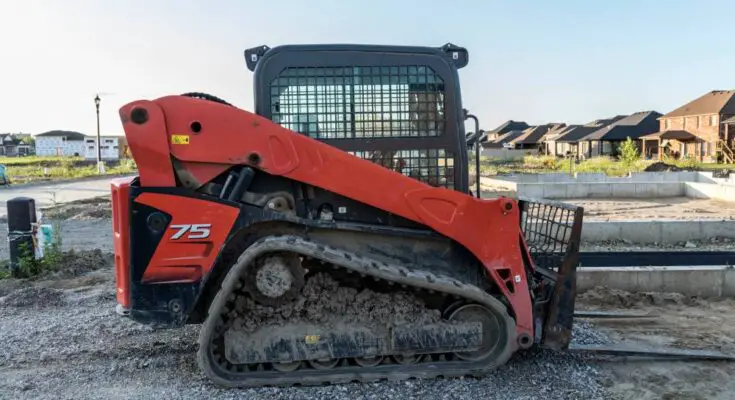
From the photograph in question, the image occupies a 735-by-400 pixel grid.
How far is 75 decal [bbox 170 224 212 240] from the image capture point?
171 inches

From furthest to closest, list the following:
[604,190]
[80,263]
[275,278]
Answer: [604,190] < [80,263] < [275,278]

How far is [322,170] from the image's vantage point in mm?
4426

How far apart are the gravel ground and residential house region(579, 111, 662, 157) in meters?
68.0

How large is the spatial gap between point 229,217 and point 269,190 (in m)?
0.38

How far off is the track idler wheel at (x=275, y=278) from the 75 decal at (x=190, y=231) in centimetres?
46

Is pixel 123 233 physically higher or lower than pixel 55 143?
lower

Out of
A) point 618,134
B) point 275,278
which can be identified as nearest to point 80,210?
point 275,278

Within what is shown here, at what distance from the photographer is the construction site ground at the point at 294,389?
173 inches

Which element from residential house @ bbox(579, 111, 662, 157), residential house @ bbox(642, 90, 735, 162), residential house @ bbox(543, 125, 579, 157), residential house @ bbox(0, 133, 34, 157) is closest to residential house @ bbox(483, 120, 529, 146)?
residential house @ bbox(543, 125, 579, 157)

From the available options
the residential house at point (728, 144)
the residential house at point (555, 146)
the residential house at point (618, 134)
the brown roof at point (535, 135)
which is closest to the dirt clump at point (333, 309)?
the residential house at point (728, 144)

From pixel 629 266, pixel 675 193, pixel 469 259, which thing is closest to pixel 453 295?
pixel 469 259

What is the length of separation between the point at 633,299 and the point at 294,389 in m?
4.52

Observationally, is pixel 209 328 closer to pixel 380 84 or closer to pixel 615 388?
pixel 380 84

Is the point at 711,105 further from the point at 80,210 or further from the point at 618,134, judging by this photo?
the point at 80,210
